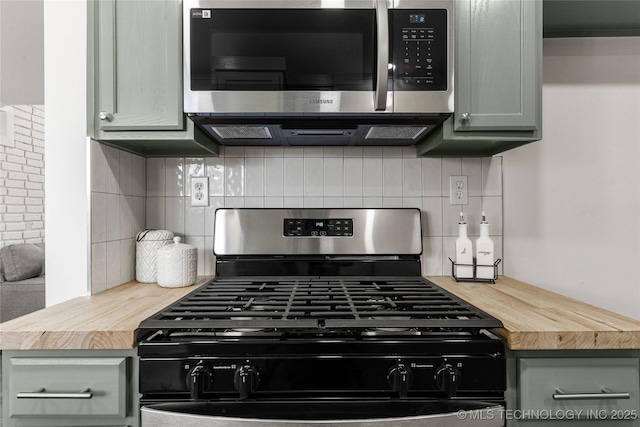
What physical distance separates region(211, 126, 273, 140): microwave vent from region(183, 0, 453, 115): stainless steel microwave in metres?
0.14

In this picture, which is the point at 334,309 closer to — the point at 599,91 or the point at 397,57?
the point at 397,57

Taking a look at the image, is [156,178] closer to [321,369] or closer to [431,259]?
[321,369]

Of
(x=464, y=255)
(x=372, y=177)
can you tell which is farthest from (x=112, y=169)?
(x=464, y=255)

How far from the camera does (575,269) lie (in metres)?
1.65

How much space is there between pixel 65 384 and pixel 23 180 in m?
3.84

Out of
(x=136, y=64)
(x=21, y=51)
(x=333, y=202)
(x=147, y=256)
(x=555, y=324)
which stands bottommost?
(x=555, y=324)

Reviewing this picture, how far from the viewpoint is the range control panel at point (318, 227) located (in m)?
1.60

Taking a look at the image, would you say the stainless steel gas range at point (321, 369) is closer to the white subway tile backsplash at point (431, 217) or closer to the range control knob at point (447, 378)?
the range control knob at point (447, 378)

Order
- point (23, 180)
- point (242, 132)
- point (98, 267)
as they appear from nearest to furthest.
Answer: point (98, 267)
point (242, 132)
point (23, 180)

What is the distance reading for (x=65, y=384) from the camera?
0.93m

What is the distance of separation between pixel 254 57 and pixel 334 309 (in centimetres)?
87

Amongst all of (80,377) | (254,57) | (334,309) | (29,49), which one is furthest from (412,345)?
(29,49)

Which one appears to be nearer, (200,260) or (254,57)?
(254,57)

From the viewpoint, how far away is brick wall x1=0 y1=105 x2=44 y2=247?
3615mm
